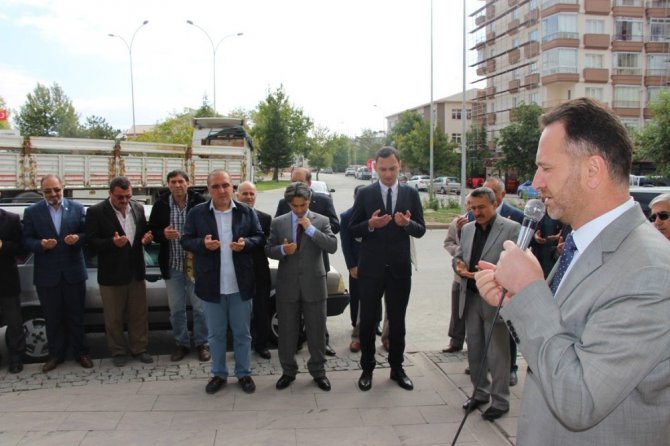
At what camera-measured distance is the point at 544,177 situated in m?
1.67

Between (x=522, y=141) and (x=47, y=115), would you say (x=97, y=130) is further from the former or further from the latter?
(x=522, y=141)

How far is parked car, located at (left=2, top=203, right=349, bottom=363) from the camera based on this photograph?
233 inches

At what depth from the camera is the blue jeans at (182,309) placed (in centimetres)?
599

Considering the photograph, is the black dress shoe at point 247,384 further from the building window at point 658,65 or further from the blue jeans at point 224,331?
the building window at point 658,65

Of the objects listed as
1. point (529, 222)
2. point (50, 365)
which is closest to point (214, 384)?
point (50, 365)

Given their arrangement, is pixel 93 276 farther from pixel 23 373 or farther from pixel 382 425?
pixel 382 425

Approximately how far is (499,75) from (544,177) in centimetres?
6366

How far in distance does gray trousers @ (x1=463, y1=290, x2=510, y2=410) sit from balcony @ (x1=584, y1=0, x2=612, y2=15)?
5383 centimetres

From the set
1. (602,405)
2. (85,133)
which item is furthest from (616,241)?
(85,133)

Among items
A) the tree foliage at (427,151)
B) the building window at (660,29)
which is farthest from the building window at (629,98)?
the tree foliage at (427,151)

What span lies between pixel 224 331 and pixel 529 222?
12.4 ft

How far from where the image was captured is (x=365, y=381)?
5.12m

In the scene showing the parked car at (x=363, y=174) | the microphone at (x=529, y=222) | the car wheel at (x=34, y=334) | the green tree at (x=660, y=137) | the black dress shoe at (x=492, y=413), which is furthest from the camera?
the parked car at (x=363, y=174)

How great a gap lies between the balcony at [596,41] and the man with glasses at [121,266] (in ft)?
174
